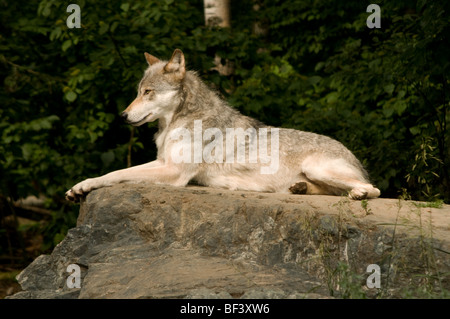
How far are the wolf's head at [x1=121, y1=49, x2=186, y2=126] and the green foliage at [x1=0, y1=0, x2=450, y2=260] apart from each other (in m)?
1.34

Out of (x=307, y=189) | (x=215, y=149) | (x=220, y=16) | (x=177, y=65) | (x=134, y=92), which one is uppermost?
(x=220, y=16)

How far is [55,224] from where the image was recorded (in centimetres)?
830

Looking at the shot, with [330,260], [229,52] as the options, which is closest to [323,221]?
[330,260]

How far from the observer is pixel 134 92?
789 cm

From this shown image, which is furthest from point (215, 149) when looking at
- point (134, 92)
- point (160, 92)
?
point (134, 92)

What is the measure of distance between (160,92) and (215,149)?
88 centimetres

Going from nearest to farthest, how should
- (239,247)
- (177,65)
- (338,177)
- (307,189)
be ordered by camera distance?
(239,247) < (338,177) < (307,189) < (177,65)

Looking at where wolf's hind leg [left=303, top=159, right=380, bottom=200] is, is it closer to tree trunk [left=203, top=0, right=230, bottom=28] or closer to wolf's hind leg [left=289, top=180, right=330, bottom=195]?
wolf's hind leg [left=289, top=180, right=330, bottom=195]

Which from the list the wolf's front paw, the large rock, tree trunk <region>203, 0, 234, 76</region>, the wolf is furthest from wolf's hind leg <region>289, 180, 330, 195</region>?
tree trunk <region>203, 0, 234, 76</region>

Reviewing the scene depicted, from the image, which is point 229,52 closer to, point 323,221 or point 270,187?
point 270,187

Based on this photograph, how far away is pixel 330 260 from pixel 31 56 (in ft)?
21.9

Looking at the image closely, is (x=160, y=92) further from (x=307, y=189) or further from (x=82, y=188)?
(x=307, y=189)

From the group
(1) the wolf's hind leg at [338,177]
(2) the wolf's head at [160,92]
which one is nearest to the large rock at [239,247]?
(1) the wolf's hind leg at [338,177]

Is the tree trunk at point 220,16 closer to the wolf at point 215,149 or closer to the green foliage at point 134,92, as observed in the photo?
the green foliage at point 134,92
